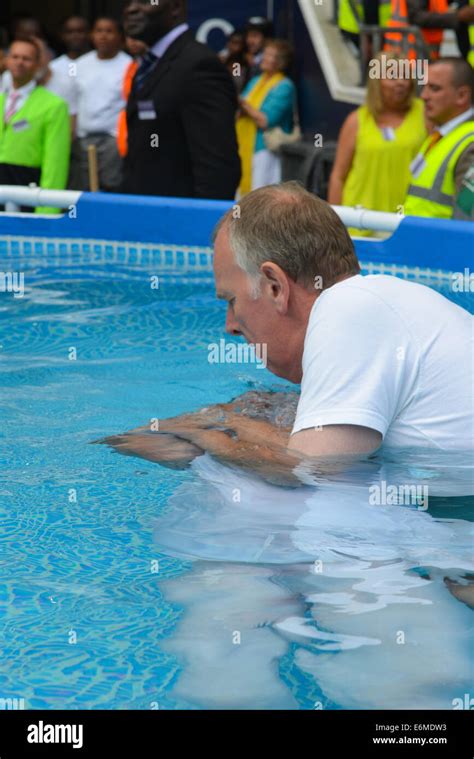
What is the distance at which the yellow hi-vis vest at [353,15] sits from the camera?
9.34m

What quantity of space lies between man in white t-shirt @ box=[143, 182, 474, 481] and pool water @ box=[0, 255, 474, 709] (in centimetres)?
12

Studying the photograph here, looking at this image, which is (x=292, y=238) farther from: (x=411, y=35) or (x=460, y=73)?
(x=411, y=35)

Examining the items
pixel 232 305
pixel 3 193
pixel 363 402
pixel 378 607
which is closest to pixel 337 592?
pixel 378 607

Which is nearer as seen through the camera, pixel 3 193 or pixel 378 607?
pixel 378 607

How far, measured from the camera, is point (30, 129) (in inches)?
279

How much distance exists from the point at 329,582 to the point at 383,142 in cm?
490

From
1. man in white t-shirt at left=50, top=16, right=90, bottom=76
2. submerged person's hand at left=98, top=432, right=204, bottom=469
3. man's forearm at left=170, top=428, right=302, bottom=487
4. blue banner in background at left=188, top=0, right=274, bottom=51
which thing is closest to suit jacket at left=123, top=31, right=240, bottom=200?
submerged person's hand at left=98, top=432, right=204, bottom=469

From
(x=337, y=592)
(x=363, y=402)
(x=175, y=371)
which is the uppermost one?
Result: (x=363, y=402)

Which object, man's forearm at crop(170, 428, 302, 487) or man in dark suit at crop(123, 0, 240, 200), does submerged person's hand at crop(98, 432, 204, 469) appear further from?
man in dark suit at crop(123, 0, 240, 200)

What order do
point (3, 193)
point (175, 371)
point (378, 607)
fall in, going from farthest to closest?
1. point (3, 193)
2. point (175, 371)
3. point (378, 607)

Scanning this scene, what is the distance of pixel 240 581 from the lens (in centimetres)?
221

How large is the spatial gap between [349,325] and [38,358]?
2449 mm

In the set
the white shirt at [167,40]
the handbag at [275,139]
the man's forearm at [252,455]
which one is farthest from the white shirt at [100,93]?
the man's forearm at [252,455]

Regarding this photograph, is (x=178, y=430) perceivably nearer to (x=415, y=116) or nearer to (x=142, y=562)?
(x=142, y=562)
